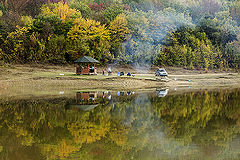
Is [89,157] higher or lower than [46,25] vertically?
lower

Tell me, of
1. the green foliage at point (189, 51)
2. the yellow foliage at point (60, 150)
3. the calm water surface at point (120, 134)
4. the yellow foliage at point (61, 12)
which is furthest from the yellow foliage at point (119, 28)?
the yellow foliage at point (60, 150)

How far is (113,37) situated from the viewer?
6353cm

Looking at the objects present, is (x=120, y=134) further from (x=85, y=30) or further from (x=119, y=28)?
(x=119, y=28)

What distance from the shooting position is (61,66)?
180ft

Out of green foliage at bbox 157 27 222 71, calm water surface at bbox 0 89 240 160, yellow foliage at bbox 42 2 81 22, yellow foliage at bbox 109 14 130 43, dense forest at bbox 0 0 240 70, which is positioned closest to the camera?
calm water surface at bbox 0 89 240 160

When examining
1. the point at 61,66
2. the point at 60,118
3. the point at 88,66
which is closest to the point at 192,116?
the point at 60,118

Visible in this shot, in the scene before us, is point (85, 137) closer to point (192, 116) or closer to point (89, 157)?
point (89, 157)

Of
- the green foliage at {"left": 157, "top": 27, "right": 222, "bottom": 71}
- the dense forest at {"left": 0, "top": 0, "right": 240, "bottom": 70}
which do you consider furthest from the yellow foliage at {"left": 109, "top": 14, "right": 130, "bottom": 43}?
the green foliage at {"left": 157, "top": 27, "right": 222, "bottom": 71}

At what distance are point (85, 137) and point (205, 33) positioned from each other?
8010cm

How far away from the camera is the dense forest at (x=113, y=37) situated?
56.2 m

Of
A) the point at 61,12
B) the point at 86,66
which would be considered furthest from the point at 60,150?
the point at 61,12

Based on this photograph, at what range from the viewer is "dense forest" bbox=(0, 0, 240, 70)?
56188 millimetres

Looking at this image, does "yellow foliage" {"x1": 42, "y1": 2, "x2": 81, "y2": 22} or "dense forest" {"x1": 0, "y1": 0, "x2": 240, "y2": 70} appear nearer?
"dense forest" {"x1": 0, "y1": 0, "x2": 240, "y2": 70}

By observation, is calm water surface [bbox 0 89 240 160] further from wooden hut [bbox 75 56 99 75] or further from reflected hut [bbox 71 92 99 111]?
wooden hut [bbox 75 56 99 75]
